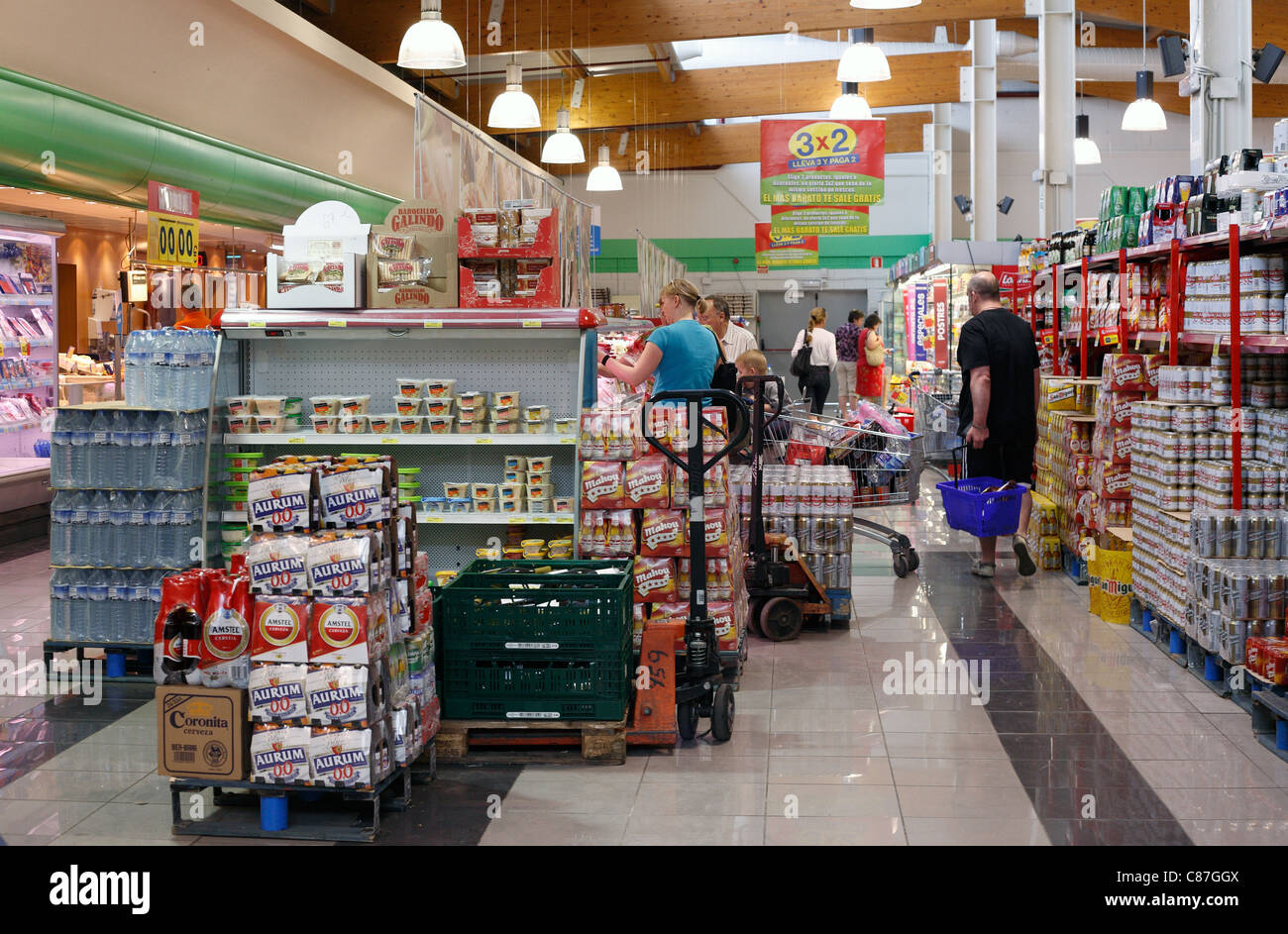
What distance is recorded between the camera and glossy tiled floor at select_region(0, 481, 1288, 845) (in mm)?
3932

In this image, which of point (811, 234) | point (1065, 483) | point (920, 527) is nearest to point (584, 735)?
point (1065, 483)

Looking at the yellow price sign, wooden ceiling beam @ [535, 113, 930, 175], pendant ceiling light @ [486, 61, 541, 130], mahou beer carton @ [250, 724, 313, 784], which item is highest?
wooden ceiling beam @ [535, 113, 930, 175]

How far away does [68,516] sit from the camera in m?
5.79

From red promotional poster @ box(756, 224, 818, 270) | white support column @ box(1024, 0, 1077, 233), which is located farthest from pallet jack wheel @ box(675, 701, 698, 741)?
red promotional poster @ box(756, 224, 818, 270)

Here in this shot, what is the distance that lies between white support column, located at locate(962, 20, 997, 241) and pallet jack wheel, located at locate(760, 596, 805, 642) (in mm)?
12570

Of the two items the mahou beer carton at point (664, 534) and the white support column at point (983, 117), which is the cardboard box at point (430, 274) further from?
the white support column at point (983, 117)

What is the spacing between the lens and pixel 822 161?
46.9 feet

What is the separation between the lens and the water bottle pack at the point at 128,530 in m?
5.75

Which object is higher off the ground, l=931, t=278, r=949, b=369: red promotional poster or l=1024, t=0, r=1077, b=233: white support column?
l=1024, t=0, r=1077, b=233: white support column

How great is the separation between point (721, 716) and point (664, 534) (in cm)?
96

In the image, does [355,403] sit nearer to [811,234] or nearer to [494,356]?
[494,356]

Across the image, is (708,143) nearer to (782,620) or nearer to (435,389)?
(782,620)

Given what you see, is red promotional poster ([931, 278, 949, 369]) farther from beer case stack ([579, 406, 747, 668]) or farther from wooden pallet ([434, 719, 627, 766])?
wooden pallet ([434, 719, 627, 766])
